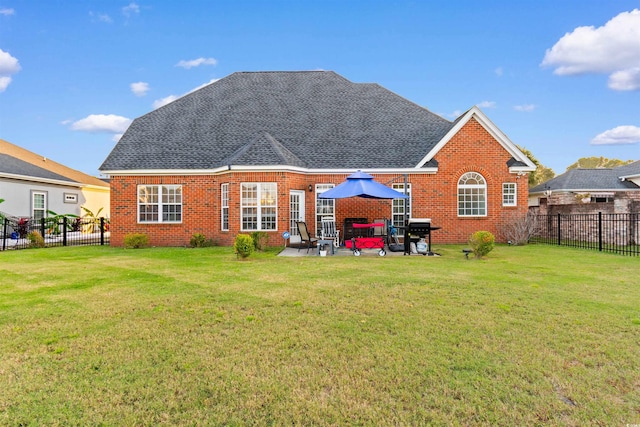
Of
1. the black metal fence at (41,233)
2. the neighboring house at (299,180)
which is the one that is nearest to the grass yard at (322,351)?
the neighboring house at (299,180)

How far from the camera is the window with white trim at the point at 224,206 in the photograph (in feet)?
58.1

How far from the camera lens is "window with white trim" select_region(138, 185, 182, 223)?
18.6 metres

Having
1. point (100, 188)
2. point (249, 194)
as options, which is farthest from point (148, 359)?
point (100, 188)

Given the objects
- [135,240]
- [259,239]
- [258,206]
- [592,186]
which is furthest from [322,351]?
[592,186]

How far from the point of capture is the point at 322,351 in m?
4.52

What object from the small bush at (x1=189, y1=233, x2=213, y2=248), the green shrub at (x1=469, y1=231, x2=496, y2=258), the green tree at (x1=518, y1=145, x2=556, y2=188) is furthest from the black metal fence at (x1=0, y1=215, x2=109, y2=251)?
the green tree at (x1=518, y1=145, x2=556, y2=188)

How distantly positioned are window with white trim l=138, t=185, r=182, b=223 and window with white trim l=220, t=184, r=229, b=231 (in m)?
2.34

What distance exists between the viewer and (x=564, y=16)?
1875cm

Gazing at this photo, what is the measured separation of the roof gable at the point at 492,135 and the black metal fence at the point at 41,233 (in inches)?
732

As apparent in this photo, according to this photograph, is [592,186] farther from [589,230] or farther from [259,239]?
[259,239]

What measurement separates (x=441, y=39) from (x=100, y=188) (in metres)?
30.9

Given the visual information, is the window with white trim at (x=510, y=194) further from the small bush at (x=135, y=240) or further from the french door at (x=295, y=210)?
the small bush at (x=135, y=240)

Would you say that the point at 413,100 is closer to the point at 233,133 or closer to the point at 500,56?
the point at 500,56

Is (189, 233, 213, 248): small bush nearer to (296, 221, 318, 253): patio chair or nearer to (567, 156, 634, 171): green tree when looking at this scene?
(296, 221, 318, 253): patio chair
